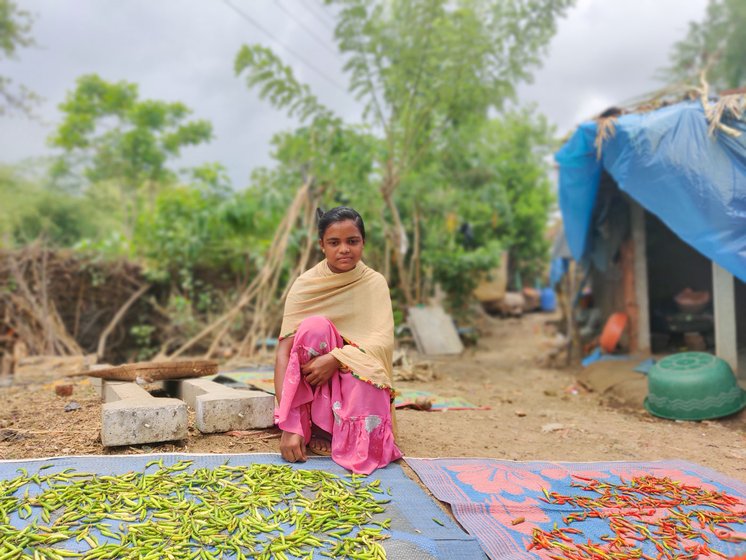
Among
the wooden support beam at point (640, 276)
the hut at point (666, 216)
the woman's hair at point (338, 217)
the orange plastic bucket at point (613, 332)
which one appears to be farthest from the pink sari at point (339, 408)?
the wooden support beam at point (640, 276)

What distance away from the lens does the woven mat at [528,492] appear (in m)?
2.04

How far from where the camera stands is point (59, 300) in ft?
27.3

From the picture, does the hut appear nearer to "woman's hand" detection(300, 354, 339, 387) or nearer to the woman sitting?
the woman sitting

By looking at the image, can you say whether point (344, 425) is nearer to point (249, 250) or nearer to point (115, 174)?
point (249, 250)

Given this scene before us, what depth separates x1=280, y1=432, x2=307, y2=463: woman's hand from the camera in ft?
8.81

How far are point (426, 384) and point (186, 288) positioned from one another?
16.4ft

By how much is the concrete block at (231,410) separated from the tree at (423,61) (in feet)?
19.2

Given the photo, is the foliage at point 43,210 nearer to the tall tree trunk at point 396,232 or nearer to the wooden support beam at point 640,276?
the tall tree trunk at point 396,232

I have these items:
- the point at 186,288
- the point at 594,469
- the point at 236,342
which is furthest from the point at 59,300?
the point at 594,469

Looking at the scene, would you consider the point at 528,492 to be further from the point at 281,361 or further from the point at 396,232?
the point at 396,232

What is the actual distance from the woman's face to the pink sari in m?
0.34

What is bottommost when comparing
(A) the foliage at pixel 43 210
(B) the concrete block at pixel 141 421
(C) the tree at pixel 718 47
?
(B) the concrete block at pixel 141 421

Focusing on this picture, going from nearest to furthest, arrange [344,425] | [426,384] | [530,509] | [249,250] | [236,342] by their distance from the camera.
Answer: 1. [530,509]
2. [344,425]
3. [426,384]
4. [236,342]
5. [249,250]

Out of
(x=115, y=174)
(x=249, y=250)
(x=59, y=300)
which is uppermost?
(x=115, y=174)
